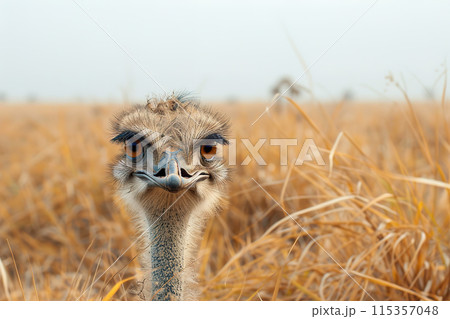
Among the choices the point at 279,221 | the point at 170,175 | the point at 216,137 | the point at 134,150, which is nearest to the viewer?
the point at 170,175

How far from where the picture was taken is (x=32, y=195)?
9.68ft

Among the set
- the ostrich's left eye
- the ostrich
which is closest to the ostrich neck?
the ostrich

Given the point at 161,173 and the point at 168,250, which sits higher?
the point at 161,173

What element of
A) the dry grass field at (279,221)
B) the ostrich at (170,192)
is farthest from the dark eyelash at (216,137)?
the dry grass field at (279,221)

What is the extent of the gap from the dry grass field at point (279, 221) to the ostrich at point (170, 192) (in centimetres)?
10

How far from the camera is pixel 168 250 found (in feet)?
4.39

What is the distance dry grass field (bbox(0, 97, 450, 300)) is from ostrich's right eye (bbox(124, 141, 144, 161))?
24 cm

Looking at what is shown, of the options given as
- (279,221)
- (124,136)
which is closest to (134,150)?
(124,136)

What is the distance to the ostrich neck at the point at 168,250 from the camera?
1.33 m

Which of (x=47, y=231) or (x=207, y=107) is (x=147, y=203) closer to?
(x=207, y=107)

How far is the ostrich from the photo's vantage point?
1.15 metres

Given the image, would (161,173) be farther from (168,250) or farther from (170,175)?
(168,250)

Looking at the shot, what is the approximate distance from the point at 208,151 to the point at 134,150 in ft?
0.62

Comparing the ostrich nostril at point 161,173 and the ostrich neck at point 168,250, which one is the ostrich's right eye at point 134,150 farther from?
the ostrich neck at point 168,250
